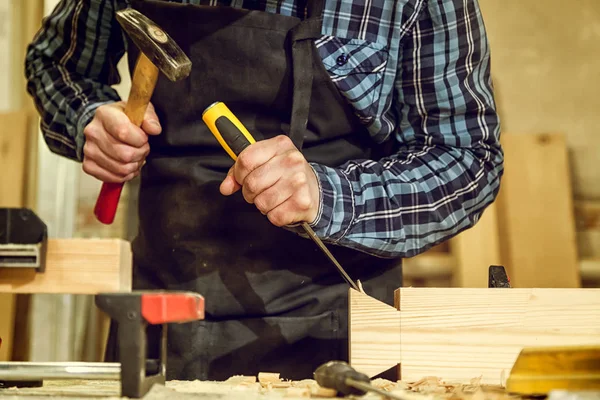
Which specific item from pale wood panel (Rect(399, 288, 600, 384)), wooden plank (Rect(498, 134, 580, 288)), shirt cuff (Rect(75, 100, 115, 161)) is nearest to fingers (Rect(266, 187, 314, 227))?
pale wood panel (Rect(399, 288, 600, 384))

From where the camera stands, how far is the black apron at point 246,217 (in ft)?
4.18

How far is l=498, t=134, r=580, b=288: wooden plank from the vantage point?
2377 millimetres

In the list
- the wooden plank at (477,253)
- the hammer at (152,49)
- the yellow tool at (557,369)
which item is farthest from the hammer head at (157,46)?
the wooden plank at (477,253)

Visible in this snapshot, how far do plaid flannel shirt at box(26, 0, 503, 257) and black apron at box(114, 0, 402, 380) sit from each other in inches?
2.5

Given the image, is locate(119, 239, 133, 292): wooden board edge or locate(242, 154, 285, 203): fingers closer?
locate(119, 239, 133, 292): wooden board edge

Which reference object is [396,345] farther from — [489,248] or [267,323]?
[489,248]

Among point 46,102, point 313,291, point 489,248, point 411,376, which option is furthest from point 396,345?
point 489,248

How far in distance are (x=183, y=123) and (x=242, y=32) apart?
0.22m

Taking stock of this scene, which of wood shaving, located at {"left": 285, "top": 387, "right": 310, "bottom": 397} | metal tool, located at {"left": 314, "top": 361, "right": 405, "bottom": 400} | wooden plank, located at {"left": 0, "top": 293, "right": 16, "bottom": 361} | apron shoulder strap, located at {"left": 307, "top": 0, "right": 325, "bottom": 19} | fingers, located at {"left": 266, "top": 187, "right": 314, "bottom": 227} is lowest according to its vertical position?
wooden plank, located at {"left": 0, "top": 293, "right": 16, "bottom": 361}

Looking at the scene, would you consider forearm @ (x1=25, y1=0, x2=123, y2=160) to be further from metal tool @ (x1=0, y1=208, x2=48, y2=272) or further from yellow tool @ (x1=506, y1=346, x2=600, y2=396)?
yellow tool @ (x1=506, y1=346, x2=600, y2=396)

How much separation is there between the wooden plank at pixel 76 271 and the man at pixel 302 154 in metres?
0.41

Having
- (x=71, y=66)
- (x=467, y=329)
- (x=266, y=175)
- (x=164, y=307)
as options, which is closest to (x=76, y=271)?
(x=164, y=307)

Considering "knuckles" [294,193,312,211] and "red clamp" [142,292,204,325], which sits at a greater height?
"knuckles" [294,193,312,211]

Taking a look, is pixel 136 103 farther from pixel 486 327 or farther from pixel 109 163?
pixel 486 327
